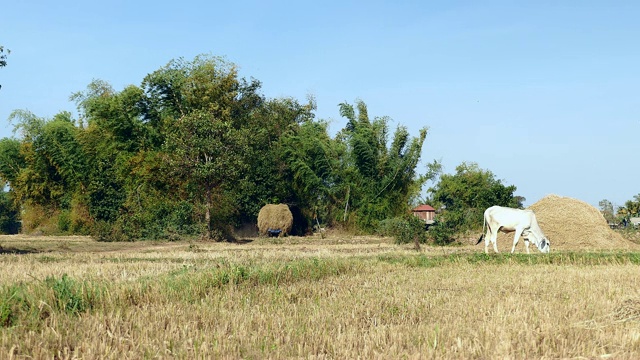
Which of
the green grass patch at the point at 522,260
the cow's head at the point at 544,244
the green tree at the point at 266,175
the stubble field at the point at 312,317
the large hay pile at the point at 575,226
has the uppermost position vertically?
the green tree at the point at 266,175

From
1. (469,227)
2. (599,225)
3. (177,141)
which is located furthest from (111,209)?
(599,225)

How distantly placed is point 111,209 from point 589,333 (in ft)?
128

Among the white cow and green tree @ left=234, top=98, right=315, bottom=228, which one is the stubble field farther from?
green tree @ left=234, top=98, right=315, bottom=228

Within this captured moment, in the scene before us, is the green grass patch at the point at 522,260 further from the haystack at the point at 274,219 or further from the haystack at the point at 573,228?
the haystack at the point at 274,219

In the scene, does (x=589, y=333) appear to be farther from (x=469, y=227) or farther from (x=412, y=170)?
(x=412, y=170)

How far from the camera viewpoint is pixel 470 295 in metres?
9.24

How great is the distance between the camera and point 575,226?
89.0 feet

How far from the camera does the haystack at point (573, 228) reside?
2653 cm

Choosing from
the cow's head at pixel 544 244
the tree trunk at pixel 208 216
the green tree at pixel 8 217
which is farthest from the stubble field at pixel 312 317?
A: the green tree at pixel 8 217

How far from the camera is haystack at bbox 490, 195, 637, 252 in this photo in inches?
1045

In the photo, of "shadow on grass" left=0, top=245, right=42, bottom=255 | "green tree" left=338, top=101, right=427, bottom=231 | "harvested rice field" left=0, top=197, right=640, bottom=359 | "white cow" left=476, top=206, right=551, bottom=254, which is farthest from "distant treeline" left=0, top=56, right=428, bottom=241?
"harvested rice field" left=0, top=197, right=640, bottom=359

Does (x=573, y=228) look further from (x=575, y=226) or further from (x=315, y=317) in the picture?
(x=315, y=317)

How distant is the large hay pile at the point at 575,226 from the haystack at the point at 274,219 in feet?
53.8

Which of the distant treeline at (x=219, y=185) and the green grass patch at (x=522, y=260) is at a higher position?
the distant treeline at (x=219, y=185)
